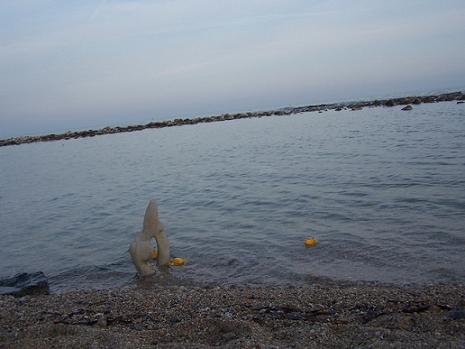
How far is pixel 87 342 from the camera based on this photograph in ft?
16.1

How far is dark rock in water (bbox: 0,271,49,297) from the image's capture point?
766cm

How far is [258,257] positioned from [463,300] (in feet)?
12.9

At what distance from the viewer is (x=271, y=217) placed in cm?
1134

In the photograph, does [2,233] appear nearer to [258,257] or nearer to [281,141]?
[258,257]

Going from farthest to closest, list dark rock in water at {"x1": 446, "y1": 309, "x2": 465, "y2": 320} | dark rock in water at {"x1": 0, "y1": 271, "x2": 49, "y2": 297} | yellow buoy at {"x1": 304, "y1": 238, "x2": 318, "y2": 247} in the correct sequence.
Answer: yellow buoy at {"x1": 304, "y1": 238, "x2": 318, "y2": 247}, dark rock in water at {"x1": 0, "y1": 271, "x2": 49, "y2": 297}, dark rock in water at {"x1": 446, "y1": 309, "x2": 465, "y2": 320}

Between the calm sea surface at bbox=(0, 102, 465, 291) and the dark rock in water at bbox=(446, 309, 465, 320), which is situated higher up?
the dark rock in water at bbox=(446, 309, 465, 320)

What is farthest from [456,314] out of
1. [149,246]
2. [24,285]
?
[24,285]

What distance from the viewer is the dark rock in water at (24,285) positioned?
7.66 meters

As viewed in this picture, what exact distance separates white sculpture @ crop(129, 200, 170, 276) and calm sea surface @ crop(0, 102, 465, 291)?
38 centimetres

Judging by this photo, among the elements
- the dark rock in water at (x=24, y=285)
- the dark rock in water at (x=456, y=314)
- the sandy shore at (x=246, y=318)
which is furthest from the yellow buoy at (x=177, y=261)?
the dark rock in water at (x=456, y=314)

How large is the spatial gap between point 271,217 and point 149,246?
3.98 meters

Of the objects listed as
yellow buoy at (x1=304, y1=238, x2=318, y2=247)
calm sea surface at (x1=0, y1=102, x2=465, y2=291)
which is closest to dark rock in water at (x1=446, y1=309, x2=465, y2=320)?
calm sea surface at (x1=0, y1=102, x2=465, y2=291)

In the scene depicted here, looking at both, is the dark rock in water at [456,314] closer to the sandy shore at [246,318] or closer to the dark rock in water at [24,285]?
the sandy shore at [246,318]

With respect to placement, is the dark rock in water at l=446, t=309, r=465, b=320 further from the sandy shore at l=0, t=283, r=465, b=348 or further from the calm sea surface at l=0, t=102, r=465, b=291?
the calm sea surface at l=0, t=102, r=465, b=291
